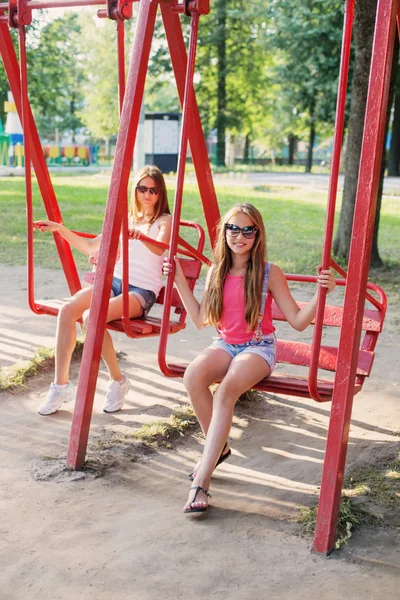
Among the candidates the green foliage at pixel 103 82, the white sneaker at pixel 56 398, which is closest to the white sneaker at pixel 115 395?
the white sneaker at pixel 56 398

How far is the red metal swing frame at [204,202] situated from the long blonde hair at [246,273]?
20 cm

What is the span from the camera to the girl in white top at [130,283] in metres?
4.43

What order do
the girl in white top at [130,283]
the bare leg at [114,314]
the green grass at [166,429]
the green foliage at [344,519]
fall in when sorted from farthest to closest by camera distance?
the girl in white top at [130,283] < the bare leg at [114,314] < the green grass at [166,429] < the green foliage at [344,519]

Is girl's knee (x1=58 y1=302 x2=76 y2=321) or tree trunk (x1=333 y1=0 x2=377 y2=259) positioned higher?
tree trunk (x1=333 y1=0 x2=377 y2=259)

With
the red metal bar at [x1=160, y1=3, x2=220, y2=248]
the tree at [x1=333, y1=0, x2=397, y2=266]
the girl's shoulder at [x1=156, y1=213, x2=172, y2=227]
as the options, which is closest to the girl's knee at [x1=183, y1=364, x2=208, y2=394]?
the red metal bar at [x1=160, y1=3, x2=220, y2=248]

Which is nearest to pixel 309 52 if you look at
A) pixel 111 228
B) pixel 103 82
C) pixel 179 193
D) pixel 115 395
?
pixel 103 82

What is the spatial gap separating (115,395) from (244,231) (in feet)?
4.93

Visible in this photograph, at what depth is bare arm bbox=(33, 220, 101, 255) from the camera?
4.42 metres

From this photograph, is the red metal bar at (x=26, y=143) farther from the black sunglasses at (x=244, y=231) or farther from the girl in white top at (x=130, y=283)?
the black sunglasses at (x=244, y=231)

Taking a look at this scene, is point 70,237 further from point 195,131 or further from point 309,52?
point 309,52

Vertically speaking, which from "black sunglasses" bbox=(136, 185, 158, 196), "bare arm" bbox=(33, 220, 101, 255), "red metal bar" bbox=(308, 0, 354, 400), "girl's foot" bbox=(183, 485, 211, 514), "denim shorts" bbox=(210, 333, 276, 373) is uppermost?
"red metal bar" bbox=(308, 0, 354, 400)

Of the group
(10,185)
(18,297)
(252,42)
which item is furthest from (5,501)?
(252,42)

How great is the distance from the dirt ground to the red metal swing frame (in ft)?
0.68

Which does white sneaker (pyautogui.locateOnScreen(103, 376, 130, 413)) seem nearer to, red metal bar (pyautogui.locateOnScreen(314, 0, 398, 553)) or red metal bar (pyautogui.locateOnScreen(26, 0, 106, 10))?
red metal bar (pyautogui.locateOnScreen(314, 0, 398, 553))
